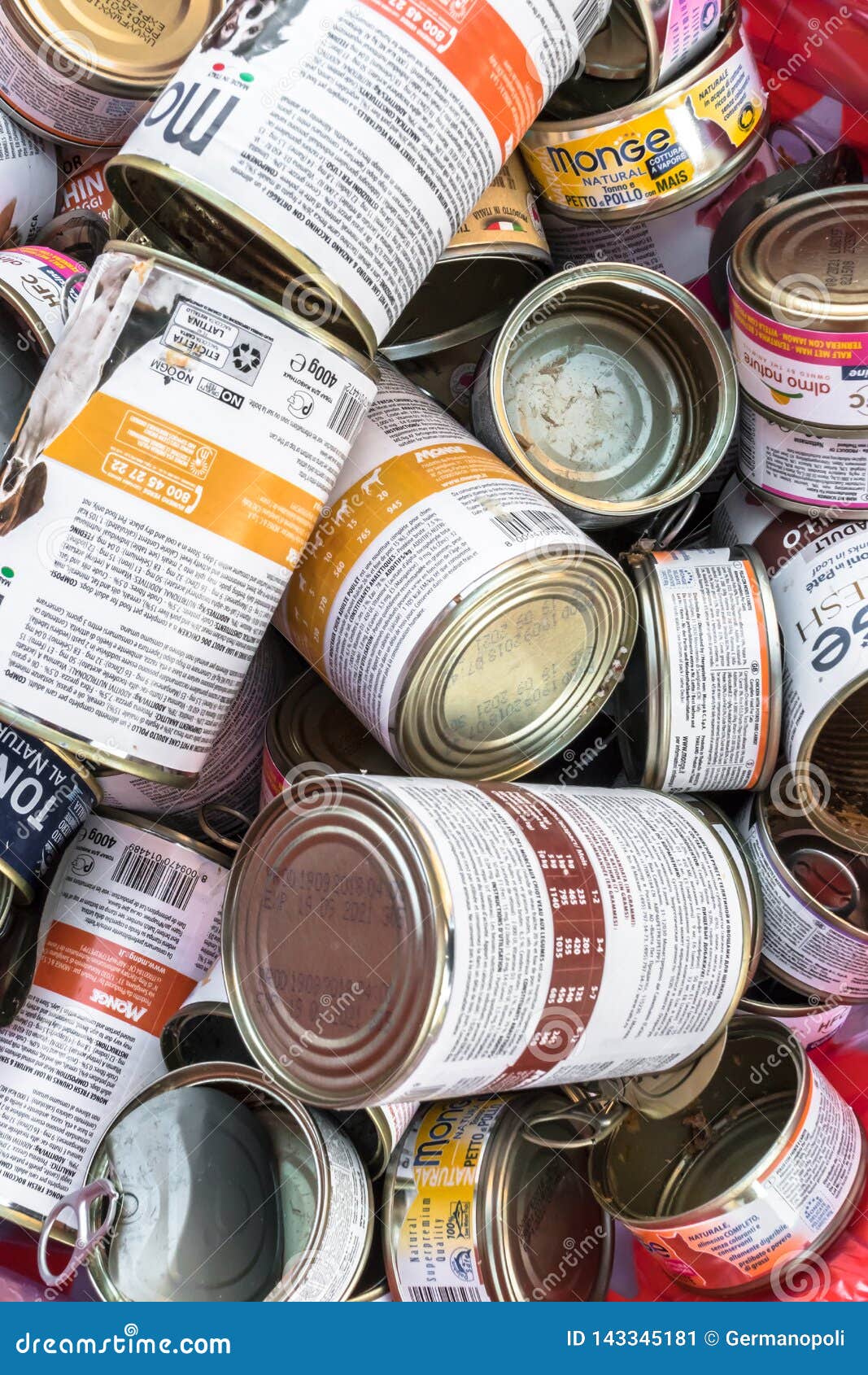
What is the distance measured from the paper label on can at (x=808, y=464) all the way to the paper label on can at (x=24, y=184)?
101 centimetres

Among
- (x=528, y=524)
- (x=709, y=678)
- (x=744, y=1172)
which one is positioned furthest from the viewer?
(x=744, y=1172)

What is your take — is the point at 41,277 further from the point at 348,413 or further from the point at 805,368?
the point at 805,368

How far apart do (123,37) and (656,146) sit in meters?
0.70

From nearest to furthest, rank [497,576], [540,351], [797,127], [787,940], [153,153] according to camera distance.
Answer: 1. [153,153]
2. [497,576]
3. [787,940]
4. [540,351]
5. [797,127]

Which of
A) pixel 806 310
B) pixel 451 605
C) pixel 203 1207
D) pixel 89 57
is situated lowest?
pixel 203 1207

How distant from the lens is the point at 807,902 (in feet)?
4.44

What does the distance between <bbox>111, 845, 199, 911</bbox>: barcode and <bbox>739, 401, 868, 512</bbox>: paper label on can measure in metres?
0.86

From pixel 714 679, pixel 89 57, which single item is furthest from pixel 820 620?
pixel 89 57

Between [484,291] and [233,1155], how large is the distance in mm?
1176

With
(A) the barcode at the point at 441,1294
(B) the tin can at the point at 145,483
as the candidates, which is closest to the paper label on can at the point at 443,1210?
(A) the barcode at the point at 441,1294

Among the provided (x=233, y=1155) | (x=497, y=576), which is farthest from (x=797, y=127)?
(x=233, y=1155)

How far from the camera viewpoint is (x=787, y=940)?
1404mm

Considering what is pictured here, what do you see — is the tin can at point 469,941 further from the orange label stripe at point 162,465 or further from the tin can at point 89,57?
the tin can at point 89,57

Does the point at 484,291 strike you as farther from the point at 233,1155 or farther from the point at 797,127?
the point at 233,1155
